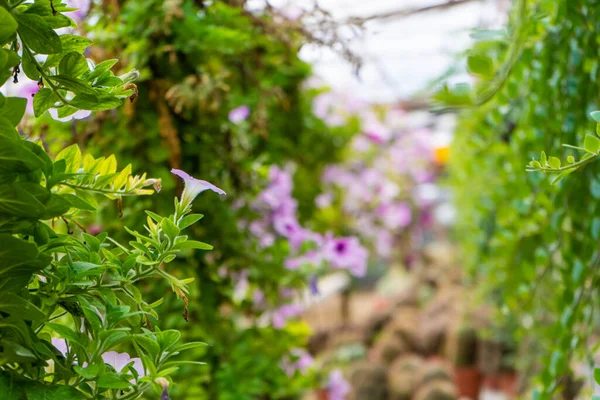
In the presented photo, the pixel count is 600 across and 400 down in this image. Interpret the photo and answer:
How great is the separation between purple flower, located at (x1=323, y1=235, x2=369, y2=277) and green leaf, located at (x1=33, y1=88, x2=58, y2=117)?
2.98 ft

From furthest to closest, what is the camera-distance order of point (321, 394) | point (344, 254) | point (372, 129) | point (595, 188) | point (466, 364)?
point (466, 364)
point (321, 394)
point (372, 129)
point (344, 254)
point (595, 188)

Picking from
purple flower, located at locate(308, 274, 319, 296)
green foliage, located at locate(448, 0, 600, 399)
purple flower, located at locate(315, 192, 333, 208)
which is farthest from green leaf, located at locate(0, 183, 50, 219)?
purple flower, located at locate(315, 192, 333, 208)

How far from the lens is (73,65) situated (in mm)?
405

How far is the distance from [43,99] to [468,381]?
245 cm

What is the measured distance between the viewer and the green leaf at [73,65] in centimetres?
40

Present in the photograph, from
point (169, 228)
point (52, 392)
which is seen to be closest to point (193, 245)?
point (169, 228)

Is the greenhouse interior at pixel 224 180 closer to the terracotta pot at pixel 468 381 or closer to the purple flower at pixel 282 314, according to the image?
the purple flower at pixel 282 314

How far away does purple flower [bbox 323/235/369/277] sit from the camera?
4.26ft

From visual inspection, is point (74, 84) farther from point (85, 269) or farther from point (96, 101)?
point (85, 269)

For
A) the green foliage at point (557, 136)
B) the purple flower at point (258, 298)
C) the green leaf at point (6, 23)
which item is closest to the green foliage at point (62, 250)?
the green leaf at point (6, 23)

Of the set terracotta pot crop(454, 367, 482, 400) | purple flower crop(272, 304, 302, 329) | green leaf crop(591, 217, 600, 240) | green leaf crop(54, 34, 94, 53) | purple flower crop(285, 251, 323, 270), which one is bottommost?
terracotta pot crop(454, 367, 482, 400)

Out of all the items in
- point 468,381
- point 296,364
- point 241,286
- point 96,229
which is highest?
point 96,229

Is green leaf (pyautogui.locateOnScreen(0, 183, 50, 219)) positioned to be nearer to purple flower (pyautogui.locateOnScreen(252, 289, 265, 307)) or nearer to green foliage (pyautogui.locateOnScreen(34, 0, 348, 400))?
green foliage (pyautogui.locateOnScreen(34, 0, 348, 400))

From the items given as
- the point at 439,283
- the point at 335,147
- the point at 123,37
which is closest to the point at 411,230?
the point at 439,283
